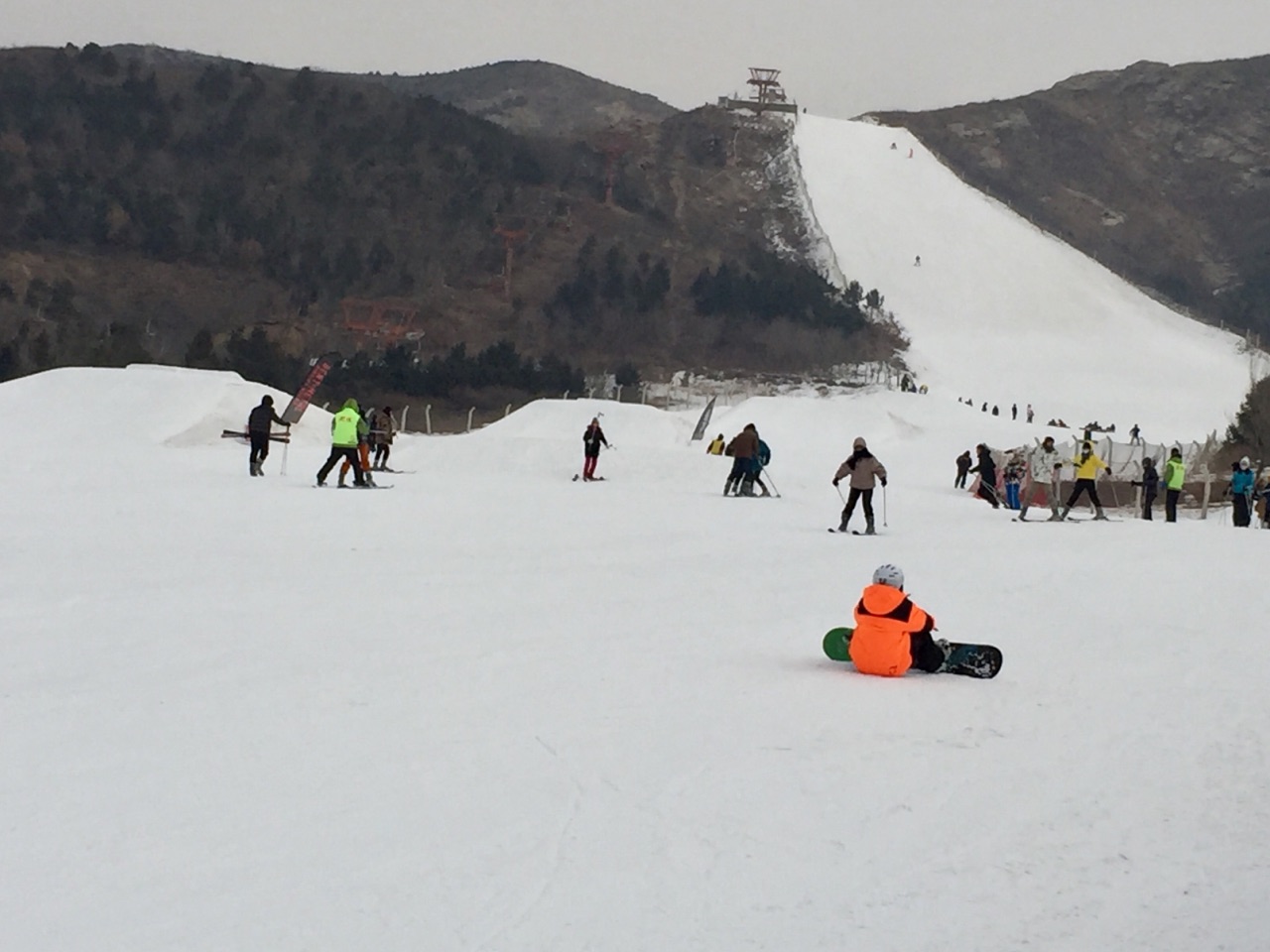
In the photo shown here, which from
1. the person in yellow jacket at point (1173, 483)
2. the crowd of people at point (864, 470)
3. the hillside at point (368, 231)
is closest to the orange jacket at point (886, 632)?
the crowd of people at point (864, 470)

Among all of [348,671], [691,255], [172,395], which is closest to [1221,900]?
[348,671]

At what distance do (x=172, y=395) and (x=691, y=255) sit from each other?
2362 inches

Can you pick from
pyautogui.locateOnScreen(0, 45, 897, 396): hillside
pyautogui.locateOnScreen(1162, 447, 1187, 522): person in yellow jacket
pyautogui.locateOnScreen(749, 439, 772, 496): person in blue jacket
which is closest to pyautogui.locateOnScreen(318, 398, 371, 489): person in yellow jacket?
pyautogui.locateOnScreen(749, 439, 772, 496): person in blue jacket

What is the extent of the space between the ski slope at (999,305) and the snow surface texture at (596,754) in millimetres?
58390

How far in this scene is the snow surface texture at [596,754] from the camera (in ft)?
14.7

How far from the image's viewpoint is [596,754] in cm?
628

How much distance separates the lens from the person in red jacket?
8.45m

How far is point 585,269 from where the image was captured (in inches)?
3290

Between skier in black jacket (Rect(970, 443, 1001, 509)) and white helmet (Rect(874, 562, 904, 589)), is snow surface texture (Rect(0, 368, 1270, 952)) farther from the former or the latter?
skier in black jacket (Rect(970, 443, 1001, 509))

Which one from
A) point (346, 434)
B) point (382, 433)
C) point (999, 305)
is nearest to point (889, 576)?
point (346, 434)

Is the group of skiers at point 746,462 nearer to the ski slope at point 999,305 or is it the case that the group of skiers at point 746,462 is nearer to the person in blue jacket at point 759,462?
the person in blue jacket at point 759,462

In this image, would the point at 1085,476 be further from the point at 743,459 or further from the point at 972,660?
the point at 972,660

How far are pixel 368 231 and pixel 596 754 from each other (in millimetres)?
83019

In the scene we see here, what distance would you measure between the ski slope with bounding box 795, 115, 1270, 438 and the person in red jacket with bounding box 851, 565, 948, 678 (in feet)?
199
